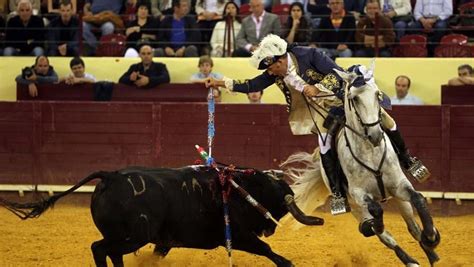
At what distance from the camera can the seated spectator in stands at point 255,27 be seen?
12938 millimetres

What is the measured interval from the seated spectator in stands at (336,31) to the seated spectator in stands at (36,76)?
11.6 feet

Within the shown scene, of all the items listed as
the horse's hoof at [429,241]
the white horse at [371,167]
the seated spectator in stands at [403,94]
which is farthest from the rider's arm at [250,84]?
the seated spectator in stands at [403,94]

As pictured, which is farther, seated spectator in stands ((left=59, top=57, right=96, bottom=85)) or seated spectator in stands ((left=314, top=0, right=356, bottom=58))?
seated spectator in stands ((left=59, top=57, right=96, bottom=85))

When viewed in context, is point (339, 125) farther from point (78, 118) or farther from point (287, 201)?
point (78, 118)

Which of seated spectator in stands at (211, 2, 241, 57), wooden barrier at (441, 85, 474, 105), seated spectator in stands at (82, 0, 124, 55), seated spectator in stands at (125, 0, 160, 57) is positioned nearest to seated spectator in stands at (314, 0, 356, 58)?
seated spectator in stands at (211, 2, 241, 57)

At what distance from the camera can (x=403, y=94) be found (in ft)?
40.3

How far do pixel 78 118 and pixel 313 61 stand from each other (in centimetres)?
532

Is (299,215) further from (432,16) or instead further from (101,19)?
(101,19)

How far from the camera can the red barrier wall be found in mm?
11719

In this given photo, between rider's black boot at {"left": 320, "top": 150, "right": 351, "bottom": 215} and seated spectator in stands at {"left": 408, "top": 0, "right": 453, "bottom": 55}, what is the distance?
5579 mm

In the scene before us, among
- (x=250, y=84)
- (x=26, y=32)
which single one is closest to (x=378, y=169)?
(x=250, y=84)

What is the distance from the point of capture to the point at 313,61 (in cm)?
771

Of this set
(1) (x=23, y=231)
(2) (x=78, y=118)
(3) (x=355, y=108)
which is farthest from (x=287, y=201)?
(2) (x=78, y=118)

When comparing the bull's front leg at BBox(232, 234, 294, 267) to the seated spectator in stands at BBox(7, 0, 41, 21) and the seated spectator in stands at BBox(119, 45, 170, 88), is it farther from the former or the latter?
the seated spectator in stands at BBox(7, 0, 41, 21)
